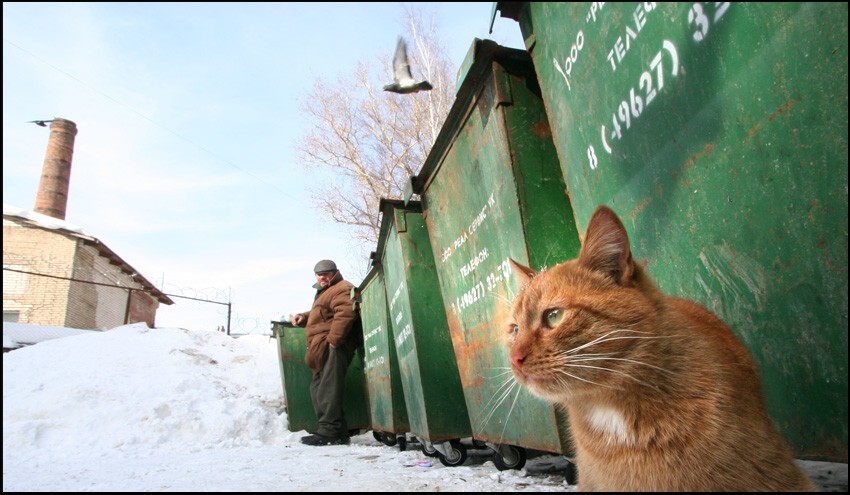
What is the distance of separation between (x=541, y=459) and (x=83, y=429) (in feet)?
18.9

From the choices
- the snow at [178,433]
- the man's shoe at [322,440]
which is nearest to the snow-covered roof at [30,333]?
the snow at [178,433]

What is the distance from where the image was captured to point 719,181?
147 centimetres

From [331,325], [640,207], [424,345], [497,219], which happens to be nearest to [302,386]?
[331,325]

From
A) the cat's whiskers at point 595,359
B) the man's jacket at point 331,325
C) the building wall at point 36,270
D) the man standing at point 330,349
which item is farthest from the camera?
the building wall at point 36,270

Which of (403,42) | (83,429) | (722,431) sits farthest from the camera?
(403,42)

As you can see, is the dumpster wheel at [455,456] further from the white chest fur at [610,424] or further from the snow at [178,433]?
the white chest fur at [610,424]

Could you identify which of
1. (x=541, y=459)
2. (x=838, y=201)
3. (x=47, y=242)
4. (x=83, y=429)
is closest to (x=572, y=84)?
(x=838, y=201)

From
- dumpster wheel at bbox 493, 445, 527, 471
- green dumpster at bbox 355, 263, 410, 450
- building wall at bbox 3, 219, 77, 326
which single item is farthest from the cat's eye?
building wall at bbox 3, 219, 77, 326

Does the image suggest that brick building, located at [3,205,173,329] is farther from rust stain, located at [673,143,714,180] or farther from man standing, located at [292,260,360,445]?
rust stain, located at [673,143,714,180]

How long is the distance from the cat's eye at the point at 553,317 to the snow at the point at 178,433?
4.28ft

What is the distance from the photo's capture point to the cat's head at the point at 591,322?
1316mm

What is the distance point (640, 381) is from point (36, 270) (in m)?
26.2

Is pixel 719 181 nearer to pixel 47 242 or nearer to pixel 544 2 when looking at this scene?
pixel 544 2

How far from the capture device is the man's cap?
6.89 metres
